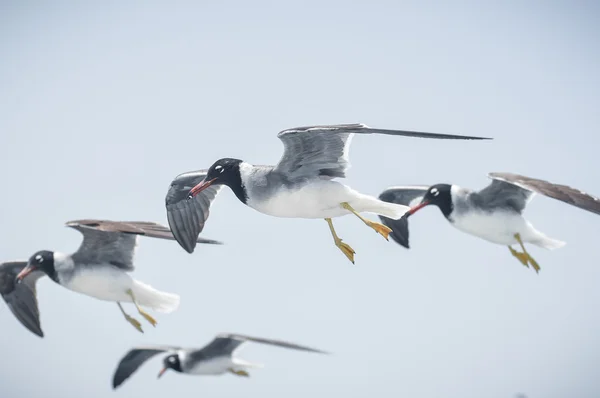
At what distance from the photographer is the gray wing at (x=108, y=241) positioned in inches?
638

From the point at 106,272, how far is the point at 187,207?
2.59m

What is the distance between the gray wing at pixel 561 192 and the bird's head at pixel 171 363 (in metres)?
Answer: 9.85

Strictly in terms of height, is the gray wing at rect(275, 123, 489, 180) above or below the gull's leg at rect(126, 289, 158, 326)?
above

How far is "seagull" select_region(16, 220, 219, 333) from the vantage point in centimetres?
1766

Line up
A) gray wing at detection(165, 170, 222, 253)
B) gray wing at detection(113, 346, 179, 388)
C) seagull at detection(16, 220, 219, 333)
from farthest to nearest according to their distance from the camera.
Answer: gray wing at detection(113, 346, 179, 388) < seagull at detection(16, 220, 219, 333) < gray wing at detection(165, 170, 222, 253)

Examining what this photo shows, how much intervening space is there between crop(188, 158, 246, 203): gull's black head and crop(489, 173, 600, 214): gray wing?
4.53 metres

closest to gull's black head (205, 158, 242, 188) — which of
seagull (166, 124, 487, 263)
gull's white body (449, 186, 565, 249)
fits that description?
seagull (166, 124, 487, 263)

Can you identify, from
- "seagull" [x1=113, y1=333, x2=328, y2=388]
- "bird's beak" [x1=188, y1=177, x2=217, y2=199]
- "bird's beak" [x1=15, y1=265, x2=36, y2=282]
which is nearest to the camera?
"bird's beak" [x1=188, y1=177, x2=217, y2=199]

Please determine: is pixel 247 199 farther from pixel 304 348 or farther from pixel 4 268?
pixel 4 268

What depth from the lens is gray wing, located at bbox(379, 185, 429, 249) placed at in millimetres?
20047

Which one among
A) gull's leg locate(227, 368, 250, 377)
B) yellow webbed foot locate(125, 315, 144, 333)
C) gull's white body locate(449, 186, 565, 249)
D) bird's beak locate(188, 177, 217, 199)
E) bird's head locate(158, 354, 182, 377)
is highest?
bird's beak locate(188, 177, 217, 199)

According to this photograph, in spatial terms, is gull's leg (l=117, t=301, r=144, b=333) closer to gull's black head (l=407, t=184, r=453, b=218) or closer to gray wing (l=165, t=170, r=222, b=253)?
gray wing (l=165, t=170, r=222, b=253)

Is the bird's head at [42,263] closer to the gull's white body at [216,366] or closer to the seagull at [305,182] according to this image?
the gull's white body at [216,366]

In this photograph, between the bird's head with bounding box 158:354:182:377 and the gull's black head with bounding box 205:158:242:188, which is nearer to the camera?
the gull's black head with bounding box 205:158:242:188
